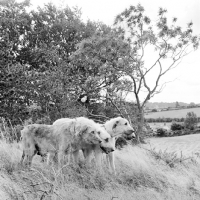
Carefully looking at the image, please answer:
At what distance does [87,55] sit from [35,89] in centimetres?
457

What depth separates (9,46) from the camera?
1886 centimetres

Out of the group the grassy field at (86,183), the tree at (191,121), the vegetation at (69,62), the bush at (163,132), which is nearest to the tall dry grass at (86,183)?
the grassy field at (86,183)

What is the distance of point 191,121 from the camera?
5119 cm

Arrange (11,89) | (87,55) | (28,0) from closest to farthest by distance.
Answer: (87,55) → (11,89) → (28,0)

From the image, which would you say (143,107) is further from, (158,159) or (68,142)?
(68,142)

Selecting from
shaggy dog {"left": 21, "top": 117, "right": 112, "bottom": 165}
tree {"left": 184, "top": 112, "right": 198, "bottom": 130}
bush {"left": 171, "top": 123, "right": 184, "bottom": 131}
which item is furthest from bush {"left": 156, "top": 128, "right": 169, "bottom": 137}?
shaggy dog {"left": 21, "top": 117, "right": 112, "bottom": 165}

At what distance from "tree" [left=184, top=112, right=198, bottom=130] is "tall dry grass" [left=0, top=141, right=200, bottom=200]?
45029 millimetres

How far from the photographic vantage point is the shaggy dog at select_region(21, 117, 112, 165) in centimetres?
641

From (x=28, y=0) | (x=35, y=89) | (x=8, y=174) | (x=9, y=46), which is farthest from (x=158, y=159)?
(x=28, y=0)

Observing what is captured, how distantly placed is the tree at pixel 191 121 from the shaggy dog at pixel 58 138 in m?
46.6

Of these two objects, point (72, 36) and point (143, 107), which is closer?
point (143, 107)

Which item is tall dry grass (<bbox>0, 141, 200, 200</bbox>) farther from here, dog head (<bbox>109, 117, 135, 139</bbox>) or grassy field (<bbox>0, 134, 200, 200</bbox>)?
dog head (<bbox>109, 117, 135, 139</bbox>)

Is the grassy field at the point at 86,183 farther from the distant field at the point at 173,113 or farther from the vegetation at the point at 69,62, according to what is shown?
the distant field at the point at 173,113

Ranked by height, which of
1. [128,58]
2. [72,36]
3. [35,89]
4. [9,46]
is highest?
[72,36]
